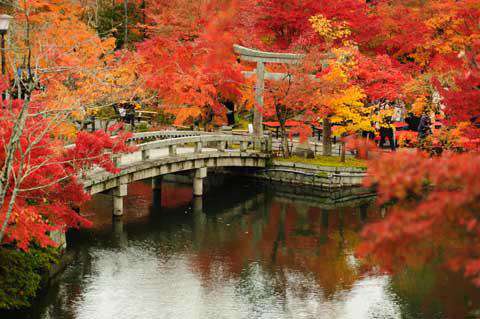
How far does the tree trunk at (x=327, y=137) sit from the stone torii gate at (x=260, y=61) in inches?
113

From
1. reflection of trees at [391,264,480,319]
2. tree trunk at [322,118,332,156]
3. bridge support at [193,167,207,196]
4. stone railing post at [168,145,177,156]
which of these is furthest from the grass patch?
reflection of trees at [391,264,480,319]

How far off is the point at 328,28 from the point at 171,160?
31.8ft

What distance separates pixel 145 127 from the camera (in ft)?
116

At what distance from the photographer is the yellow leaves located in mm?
30625

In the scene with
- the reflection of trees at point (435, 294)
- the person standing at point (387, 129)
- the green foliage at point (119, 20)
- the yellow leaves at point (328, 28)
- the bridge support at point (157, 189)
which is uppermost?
the green foliage at point (119, 20)

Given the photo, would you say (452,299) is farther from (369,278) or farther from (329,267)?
(329,267)

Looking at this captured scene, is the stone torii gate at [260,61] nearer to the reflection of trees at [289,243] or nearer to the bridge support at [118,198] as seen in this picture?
the reflection of trees at [289,243]

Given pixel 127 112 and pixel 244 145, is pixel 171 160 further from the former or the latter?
pixel 127 112

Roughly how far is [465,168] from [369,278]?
469 inches

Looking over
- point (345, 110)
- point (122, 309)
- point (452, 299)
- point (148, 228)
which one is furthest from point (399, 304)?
point (345, 110)

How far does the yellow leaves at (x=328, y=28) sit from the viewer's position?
30.6m

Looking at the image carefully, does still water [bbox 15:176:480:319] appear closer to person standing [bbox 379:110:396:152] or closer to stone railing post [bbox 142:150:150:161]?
stone railing post [bbox 142:150:150:161]

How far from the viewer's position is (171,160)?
85.7 ft

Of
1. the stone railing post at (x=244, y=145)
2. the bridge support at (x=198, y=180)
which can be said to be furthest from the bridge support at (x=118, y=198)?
the stone railing post at (x=244, y=145)
